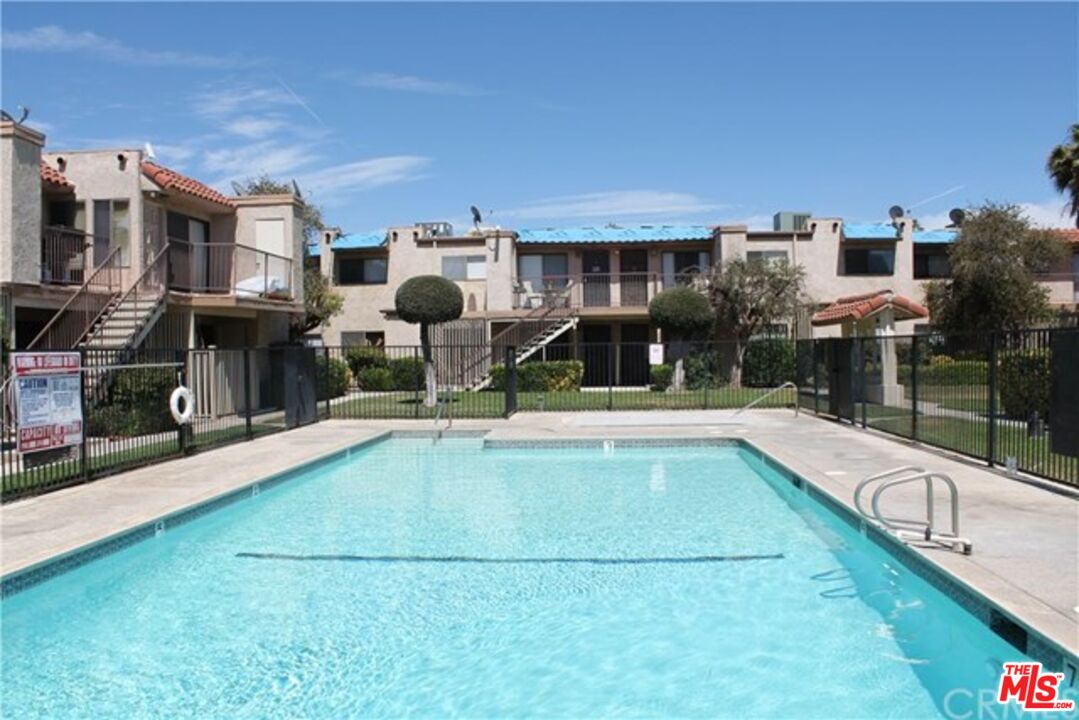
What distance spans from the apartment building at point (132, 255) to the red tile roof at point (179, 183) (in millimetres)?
46

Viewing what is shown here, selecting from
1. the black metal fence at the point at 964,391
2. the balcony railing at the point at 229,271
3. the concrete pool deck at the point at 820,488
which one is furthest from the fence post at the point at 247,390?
the black metal fence at the point at 964,391

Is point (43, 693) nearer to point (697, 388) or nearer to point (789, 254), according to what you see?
point (697, 388)

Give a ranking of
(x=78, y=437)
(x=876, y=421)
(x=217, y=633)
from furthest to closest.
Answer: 1. (x=876, y=421)
2. (x=78, y=437)
3. (x=217, y=633)

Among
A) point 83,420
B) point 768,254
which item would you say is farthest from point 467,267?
point 83,420

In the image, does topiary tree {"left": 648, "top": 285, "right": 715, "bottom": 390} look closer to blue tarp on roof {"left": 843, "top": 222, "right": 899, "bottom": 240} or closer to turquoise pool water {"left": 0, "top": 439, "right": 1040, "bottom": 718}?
blue tarp on roof {"left": 843, "top": 222, "right": 899, "bottom": 240}

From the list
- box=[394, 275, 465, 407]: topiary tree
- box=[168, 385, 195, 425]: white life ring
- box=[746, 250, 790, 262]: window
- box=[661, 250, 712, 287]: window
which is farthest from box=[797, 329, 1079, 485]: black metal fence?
box=[661, 250, 712, 287]: window

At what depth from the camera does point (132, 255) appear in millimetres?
19859

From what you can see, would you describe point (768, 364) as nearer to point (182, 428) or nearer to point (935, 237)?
point (935, 237)

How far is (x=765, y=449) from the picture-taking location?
46.3ft

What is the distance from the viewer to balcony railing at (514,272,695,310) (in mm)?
32969

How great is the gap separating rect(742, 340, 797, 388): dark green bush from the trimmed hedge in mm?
6512

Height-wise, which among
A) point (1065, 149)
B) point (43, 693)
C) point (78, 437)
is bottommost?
point (43, 693)

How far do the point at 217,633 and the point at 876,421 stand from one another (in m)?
13.5

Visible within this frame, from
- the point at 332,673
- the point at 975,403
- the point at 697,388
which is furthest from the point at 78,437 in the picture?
the point at 697,388
